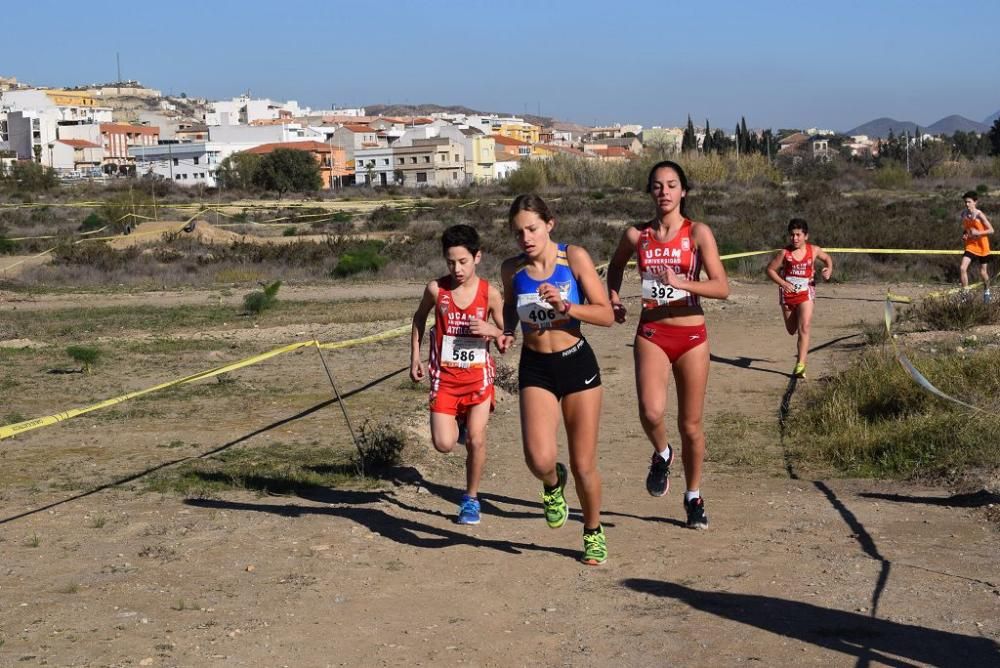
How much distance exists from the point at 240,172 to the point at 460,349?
3497 inches

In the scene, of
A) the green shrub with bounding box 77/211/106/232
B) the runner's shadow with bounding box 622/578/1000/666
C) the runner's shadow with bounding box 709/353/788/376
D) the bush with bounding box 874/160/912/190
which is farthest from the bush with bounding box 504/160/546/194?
the runner's shadow with bounding box 622/578/1000/666

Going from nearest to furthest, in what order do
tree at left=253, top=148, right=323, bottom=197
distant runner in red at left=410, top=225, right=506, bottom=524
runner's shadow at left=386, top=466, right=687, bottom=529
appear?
distant runner in red at left=410, top=225, right=506, bottom=524, runner's shadow at left=386, top=466, right=687, bottom=529, tree at left=253, top=148, right=323, bottom=197

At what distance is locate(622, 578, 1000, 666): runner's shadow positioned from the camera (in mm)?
4988

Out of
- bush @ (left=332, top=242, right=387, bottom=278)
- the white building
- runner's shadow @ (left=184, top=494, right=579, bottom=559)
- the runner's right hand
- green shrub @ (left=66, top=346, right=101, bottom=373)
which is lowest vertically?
runner's shadow @ (left=184, top=494, right=579, bottom=559)

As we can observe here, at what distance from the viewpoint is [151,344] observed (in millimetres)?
16062

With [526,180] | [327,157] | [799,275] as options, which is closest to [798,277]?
[799,275]

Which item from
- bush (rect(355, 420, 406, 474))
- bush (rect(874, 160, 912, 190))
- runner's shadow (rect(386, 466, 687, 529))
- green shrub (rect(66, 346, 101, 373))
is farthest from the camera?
bush (rect(874, 160, 912, 190))

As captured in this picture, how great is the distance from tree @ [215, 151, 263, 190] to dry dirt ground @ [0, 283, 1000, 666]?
8118 centimetres

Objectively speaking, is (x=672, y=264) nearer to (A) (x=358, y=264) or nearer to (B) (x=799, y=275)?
(B) (x=799, y=275)

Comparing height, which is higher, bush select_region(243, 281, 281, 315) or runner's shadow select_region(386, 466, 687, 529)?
bush select_region(243, 281, 281, 315)

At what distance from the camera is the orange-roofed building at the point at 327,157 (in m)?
119

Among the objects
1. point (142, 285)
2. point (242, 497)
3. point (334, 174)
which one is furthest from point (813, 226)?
point (334, 174)

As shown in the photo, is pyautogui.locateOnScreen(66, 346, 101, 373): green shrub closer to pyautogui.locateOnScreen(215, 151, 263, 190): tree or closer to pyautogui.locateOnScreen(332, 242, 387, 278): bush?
pyautogui.locateOnScreen(332, 242, 387, 278): bush

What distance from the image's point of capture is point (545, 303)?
6156 millimetres
